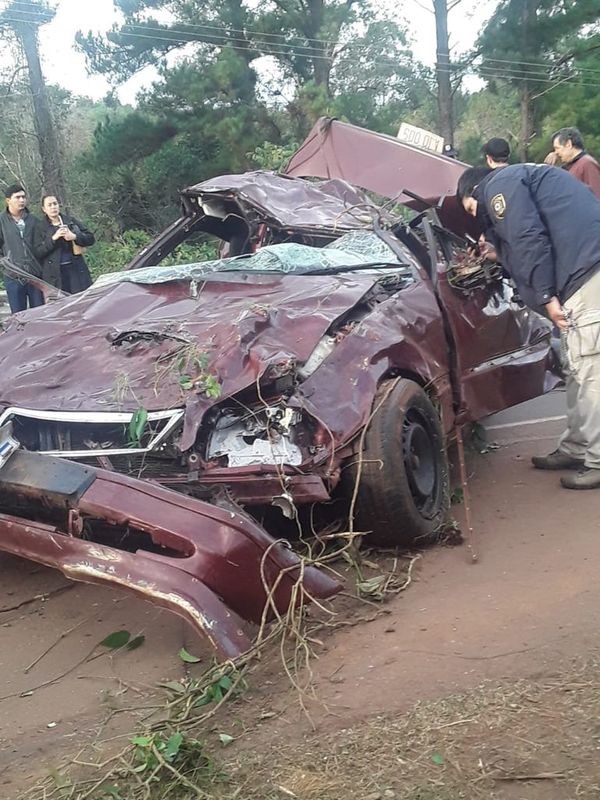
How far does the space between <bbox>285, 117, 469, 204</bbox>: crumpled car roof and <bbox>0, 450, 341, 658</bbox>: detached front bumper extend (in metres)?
3.20

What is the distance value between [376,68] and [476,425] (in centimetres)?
1813

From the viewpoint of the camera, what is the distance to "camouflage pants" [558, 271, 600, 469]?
4.62 metres

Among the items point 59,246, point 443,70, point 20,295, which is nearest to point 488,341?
point 59,246

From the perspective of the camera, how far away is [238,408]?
3.51 meters

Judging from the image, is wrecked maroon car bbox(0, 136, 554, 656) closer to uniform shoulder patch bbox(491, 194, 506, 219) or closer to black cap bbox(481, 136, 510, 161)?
uniform shoulder patch bbox(491, 194, 506, 219)

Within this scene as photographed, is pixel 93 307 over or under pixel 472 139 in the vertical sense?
under

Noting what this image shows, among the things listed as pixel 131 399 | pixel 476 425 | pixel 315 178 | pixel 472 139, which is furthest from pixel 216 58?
pixel 131 399

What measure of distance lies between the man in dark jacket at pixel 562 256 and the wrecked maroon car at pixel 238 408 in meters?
0.40

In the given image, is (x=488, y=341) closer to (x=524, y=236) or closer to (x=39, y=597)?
(x=524, y=236)

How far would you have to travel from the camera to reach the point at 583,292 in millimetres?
4629

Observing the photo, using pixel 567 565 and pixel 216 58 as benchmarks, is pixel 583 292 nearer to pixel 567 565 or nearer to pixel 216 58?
pixel 567 565

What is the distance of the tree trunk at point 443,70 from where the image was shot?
19.0 metres

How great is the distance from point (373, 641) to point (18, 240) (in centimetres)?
597

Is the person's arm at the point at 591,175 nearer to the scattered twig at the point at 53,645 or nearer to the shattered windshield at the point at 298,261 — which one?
the shattered windshield at the point at 298,261
